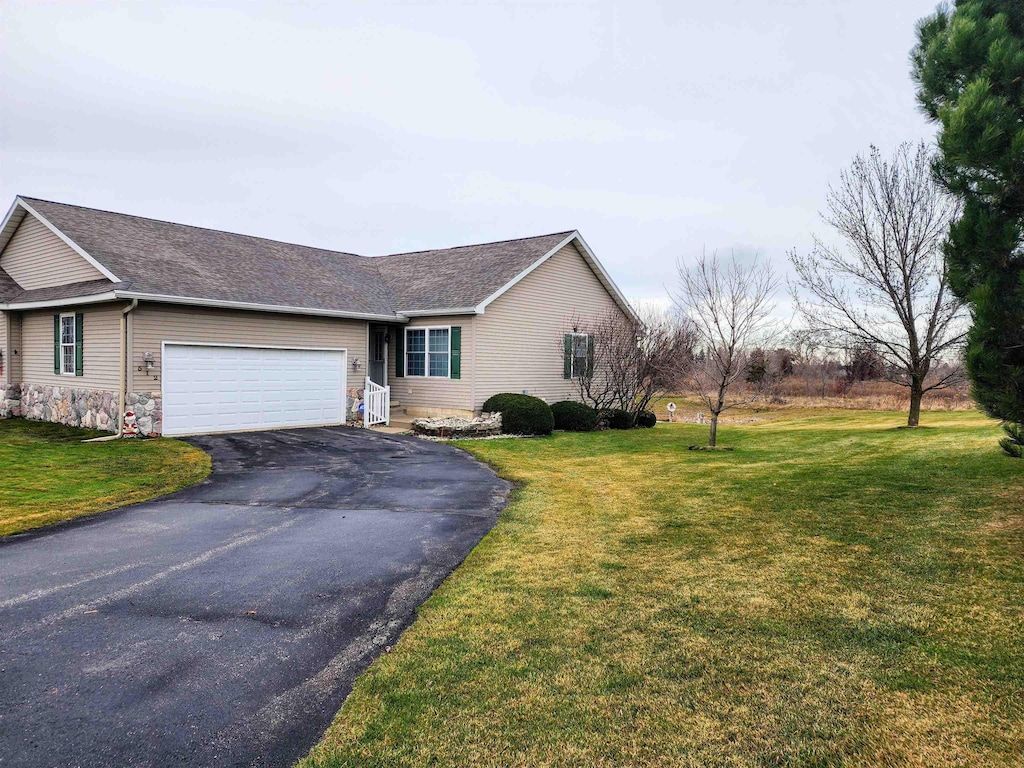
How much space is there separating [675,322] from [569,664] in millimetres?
18358

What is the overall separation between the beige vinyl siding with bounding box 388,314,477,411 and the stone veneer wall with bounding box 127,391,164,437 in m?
7.11

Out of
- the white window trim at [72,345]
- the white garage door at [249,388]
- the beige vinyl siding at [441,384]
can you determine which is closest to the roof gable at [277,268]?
the beige vinyl siding at [441,384]

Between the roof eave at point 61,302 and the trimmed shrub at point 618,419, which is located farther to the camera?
the trimmed shrub at point 618,419

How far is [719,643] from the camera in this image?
4242mm

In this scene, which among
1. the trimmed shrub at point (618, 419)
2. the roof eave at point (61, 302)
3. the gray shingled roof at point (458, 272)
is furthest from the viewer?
the trimmed shrub at point (618, 419)

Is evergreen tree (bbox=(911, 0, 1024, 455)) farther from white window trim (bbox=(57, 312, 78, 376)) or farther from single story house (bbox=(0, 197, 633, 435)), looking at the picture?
white window trim (bbox=(57, 312, 78, 376))

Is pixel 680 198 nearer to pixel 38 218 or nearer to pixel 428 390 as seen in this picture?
pixel 428 390

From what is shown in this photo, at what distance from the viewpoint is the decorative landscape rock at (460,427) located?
A: 16562 mm

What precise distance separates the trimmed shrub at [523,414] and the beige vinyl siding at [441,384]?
1.01 metres

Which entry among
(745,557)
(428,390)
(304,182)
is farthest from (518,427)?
(304,182)

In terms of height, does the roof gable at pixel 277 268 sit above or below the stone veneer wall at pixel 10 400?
above

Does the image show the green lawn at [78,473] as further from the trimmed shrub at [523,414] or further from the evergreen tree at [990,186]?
the evergreen tree at [990,186]

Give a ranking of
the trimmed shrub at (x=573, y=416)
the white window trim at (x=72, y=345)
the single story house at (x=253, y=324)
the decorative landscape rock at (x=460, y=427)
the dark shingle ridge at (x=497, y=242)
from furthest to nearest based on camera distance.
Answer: the dark shingle ridge at (x=497, y=242) < the trimmed shrub at (x=573, y=416) < the decorative landscape rock at (x=460, y=427) < the white window trim at (x=72, y=345) < the single story house at (x=253, y=324)

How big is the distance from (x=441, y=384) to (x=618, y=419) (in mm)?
6216
